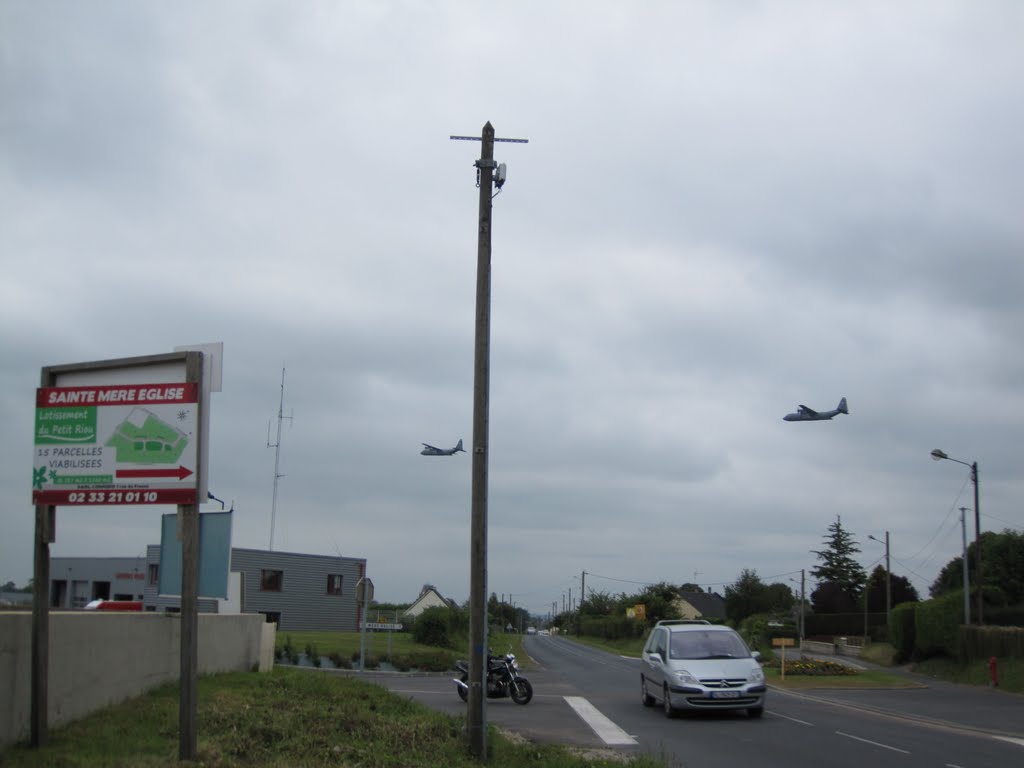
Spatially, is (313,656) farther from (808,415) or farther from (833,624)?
(833,624)

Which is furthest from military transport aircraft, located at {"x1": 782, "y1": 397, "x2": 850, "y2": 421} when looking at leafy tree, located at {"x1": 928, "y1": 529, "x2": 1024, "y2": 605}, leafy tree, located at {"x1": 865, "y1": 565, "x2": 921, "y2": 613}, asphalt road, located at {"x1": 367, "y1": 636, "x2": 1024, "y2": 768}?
leafy tree, located at {"x1": 865, "y1": 565, "x2": 921, "y2": 613}

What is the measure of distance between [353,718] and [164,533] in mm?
5069

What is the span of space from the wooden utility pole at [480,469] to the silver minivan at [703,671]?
734cm

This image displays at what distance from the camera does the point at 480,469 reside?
484 inches

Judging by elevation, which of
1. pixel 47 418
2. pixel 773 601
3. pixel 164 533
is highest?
pixel 47 418

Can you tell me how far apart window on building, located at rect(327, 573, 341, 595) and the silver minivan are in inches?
1770

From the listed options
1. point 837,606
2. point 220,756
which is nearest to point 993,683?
point 220,756

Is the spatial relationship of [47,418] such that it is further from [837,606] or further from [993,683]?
[837,606]

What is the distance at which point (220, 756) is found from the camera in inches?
366

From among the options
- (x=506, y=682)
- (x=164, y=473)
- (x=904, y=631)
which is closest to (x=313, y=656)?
(x=506, y=682)

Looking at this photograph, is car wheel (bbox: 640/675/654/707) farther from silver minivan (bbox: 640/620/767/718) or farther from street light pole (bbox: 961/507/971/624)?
street light pole (bbox: 961/507/971/624)

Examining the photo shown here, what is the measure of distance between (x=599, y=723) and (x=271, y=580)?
44.2m

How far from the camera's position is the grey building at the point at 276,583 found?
57.9 meters

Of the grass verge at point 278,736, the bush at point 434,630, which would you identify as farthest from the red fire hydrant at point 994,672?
the bush at point 434,630
